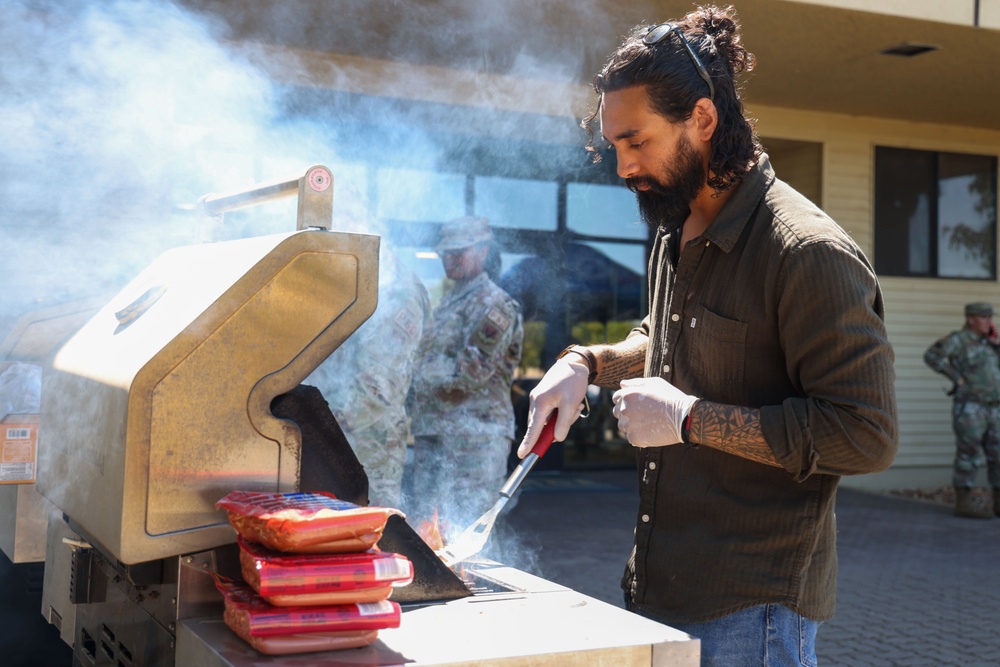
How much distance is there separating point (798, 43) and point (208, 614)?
7224 millimetres

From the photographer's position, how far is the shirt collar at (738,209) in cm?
183

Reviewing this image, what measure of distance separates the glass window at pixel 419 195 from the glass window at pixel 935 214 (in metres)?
4.90

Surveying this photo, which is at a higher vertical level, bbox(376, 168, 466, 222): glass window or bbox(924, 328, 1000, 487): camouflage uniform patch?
bbox(376, 168, 466, 222): glass window

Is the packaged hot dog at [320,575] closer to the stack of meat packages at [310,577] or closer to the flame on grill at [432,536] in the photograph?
the stack of meat packages at [310,577]

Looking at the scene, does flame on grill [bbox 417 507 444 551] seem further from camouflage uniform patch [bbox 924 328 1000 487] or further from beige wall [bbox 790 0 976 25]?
camouflage uniform patch [bbox 924 328 1000 487]

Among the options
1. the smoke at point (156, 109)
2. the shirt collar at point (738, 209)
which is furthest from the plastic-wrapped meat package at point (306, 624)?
the smoke at point (156, 109)

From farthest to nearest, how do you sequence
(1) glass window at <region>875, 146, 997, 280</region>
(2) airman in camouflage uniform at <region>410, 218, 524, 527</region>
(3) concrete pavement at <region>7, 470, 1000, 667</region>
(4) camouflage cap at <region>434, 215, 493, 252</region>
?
(1) glass window at <region>875, 146, 997, 280</region> → (4) camouflage cap at <region>434, 215, 493, 252</region> → (2) airman in camouflage uniform at <region>410, 218, 524, 527</region> → (3) concrete pavement at <region>7, 470, 1000, 667</region>

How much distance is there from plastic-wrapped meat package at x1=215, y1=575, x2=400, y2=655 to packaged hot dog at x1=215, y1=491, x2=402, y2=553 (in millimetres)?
82

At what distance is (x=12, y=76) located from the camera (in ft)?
11.3

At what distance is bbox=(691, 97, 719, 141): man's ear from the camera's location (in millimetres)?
1850

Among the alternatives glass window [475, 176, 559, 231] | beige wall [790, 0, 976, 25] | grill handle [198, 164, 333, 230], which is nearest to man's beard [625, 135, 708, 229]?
grill handle [198, 164, 333, 230]

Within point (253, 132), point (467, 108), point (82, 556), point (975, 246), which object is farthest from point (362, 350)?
point (975, 246)

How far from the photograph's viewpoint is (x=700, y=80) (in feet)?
6.07

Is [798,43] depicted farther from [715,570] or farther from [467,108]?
[715,570]
